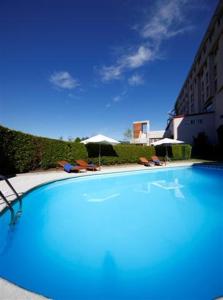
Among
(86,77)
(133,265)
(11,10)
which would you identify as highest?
(86,77)

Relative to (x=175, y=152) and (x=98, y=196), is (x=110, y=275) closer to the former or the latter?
(x=98, y=196)

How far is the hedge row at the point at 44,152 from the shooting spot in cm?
1205

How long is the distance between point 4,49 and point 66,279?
587 inches

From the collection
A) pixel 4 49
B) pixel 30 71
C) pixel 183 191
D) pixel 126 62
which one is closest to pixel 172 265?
pixel 183 191

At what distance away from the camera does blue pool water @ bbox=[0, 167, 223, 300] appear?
285cm

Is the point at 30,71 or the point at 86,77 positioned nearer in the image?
the point at 30,71

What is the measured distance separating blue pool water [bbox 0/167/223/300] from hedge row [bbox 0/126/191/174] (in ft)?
19.2

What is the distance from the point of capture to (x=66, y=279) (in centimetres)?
301

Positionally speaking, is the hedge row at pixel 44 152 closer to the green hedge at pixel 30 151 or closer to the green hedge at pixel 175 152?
the green hedge at pixel 30 151

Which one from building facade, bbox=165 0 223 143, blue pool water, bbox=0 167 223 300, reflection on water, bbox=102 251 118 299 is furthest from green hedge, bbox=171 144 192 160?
reflection on water, bbox=102 251 118 299

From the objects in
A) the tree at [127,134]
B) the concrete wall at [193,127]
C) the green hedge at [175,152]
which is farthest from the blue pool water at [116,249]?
the tree at [127,134]

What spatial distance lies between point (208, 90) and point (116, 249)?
125 feet

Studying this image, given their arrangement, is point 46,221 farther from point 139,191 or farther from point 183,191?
point 183,191

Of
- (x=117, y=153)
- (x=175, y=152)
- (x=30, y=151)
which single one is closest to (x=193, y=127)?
(x=175, y=152)
